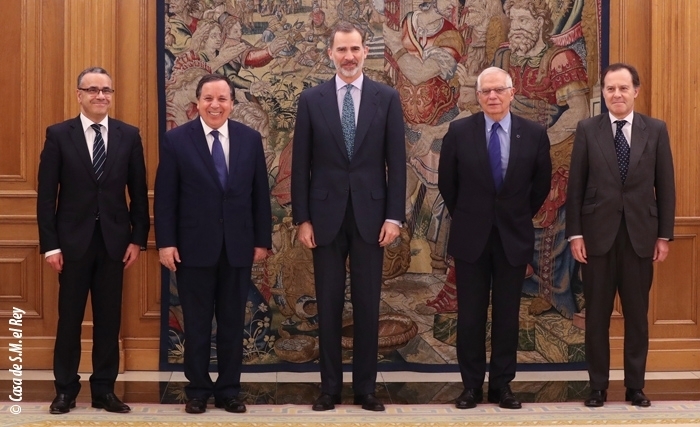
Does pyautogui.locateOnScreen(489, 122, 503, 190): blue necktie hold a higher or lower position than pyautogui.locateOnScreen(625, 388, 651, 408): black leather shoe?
higher

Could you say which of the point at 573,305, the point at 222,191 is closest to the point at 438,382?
the point at 573,305

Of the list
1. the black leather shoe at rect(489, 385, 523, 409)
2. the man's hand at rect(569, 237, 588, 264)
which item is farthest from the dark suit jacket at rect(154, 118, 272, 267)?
the man's hand at rect(569, 237, 588, 264)

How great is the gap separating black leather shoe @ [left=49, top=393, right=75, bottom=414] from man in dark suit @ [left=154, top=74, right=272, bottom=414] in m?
0.56

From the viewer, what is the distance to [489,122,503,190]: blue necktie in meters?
4.54

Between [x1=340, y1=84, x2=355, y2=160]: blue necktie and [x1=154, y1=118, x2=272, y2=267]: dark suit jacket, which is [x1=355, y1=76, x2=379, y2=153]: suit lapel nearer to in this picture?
[x1=340, y1=84, x2=355, y2=160]: blue necktie

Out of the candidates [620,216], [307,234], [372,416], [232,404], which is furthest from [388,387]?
[620,216]

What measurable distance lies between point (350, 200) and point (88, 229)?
49.6 inches

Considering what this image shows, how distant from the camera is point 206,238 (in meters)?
→ 4.43

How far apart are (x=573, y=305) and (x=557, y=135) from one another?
1.01m

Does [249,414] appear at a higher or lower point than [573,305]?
lower

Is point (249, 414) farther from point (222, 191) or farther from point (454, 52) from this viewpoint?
point (454, 52)

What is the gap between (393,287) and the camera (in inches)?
215

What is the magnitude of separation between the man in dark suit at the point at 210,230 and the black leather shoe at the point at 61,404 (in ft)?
1.83

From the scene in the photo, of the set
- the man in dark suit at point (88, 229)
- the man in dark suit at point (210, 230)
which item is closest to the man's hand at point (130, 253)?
the man in dark suit at point (88, 229)
